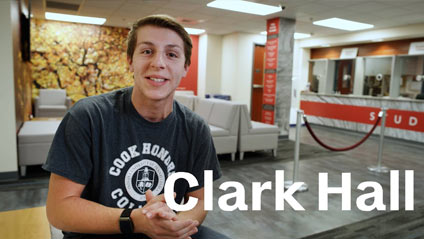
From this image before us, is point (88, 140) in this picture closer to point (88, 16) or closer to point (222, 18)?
point (222, 18)

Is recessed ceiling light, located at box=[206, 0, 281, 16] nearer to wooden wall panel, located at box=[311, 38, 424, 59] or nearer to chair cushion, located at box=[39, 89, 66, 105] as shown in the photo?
wooden wall panel, located at box=[311, 38, 424, 59]

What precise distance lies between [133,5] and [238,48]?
3927mm

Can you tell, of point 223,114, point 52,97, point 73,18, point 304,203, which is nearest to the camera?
point 304,203

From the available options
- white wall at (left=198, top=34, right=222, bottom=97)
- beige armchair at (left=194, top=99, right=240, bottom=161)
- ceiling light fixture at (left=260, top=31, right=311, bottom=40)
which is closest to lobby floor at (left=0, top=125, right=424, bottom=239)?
beige armchair at (left=194, top=99, right=240, bottom=161)

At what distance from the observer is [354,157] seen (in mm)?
5754

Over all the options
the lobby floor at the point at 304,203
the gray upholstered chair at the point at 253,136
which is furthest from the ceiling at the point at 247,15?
the lobby floor at the point at 304,203

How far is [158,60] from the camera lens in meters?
1.18

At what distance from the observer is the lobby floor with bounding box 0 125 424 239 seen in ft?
9.02

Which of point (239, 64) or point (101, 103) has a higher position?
point (239, 64)

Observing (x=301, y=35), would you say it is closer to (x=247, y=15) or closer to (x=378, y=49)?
(x=378, y=49)

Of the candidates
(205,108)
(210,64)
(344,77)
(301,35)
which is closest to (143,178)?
(205,108)

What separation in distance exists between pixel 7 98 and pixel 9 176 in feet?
3.08

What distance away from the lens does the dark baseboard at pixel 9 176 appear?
3.77 metres

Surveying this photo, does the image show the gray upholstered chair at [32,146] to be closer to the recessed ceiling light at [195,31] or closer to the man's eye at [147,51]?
the man's eye at [147,51]
